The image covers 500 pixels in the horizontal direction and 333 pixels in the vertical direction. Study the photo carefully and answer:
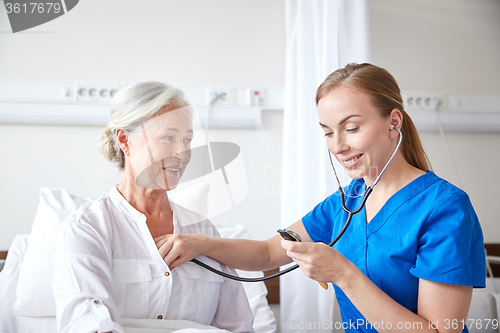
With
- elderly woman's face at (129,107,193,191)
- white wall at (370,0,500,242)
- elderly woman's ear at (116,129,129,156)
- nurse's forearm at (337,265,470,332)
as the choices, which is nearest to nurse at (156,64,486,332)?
nurse's forearm at (337,265,470,332)

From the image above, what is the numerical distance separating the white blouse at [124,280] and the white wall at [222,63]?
67cm

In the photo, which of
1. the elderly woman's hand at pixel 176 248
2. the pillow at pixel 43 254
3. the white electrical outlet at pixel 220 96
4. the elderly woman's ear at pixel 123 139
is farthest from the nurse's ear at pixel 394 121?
the white electrical outlet at pixel 220 96

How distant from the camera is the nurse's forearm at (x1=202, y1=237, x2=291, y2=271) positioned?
110 cm

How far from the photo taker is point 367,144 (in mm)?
974

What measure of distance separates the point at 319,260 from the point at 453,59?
69.5 inches

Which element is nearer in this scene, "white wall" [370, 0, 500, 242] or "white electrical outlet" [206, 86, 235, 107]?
"white electrical outlet" [206, 86, 235, 107]

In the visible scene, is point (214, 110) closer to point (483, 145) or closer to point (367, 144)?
point (367, 144)

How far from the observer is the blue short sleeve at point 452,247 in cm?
86

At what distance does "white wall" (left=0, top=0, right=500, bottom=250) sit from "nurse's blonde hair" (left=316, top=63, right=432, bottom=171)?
2.85ft

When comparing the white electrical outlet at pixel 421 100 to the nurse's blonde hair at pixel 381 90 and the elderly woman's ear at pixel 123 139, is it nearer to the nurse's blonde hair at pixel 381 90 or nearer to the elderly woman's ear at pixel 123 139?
the nurse's blonde hair at pixel 381 90

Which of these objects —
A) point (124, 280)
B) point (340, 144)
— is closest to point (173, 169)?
point (124, 280)

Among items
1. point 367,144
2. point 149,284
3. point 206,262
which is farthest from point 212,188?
point 367,144

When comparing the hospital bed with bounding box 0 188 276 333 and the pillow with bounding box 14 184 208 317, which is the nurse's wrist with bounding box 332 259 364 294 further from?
the pillow with bounding box 14 184 208 317

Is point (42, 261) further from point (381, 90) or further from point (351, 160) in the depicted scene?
point (381, 90)
